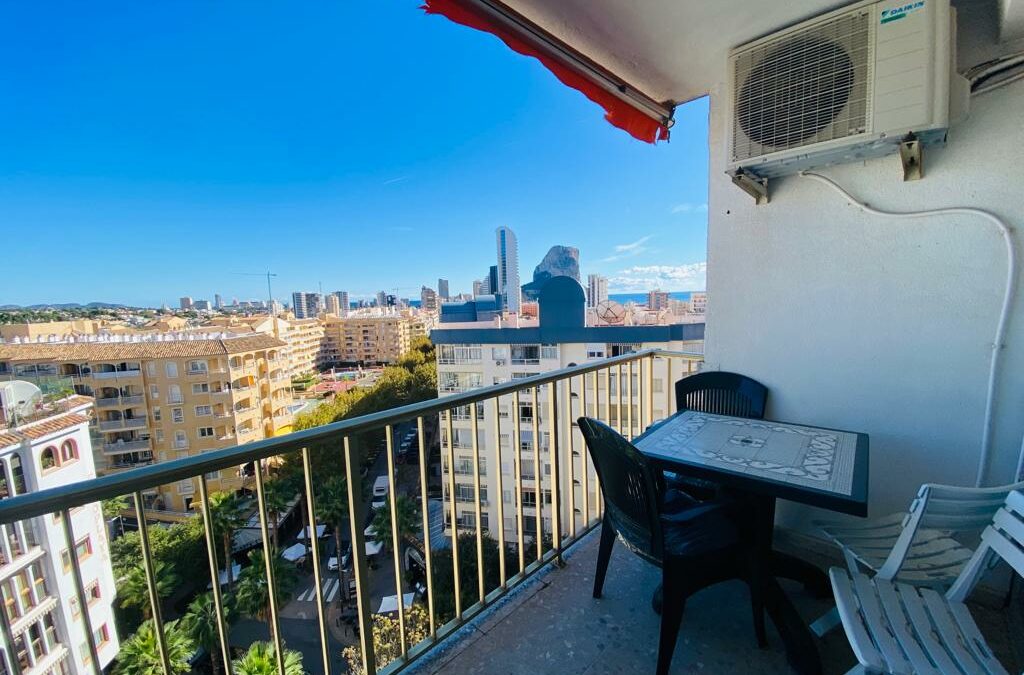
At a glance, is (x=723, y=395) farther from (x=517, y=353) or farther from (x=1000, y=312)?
(x=517, y=353)

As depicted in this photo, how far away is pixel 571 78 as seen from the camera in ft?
6.70

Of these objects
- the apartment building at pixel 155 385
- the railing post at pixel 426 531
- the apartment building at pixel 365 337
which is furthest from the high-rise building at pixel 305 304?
the railing post at pixel 426 531

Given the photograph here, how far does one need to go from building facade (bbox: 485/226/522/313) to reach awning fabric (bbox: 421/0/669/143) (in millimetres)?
14500

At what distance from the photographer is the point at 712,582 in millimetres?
1454

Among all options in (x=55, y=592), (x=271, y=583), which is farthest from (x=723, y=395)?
(x=55, y=592)

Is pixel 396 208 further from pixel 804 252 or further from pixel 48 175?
pixel 804 252

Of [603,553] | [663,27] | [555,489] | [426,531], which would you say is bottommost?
[603,553]

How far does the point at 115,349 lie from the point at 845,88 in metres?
27.6

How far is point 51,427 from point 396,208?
3339cm

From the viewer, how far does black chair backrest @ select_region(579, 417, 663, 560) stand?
4.11 feet

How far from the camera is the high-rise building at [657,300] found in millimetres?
11605

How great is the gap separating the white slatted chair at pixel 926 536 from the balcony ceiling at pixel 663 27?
6.25 ft

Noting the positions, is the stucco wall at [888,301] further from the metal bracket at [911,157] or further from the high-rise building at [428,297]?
the high-rise building at [428,297]

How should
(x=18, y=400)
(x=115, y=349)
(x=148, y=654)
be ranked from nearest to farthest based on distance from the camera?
(x=148, y=654) → (x=18, y=400) → (x=115, y=349)
